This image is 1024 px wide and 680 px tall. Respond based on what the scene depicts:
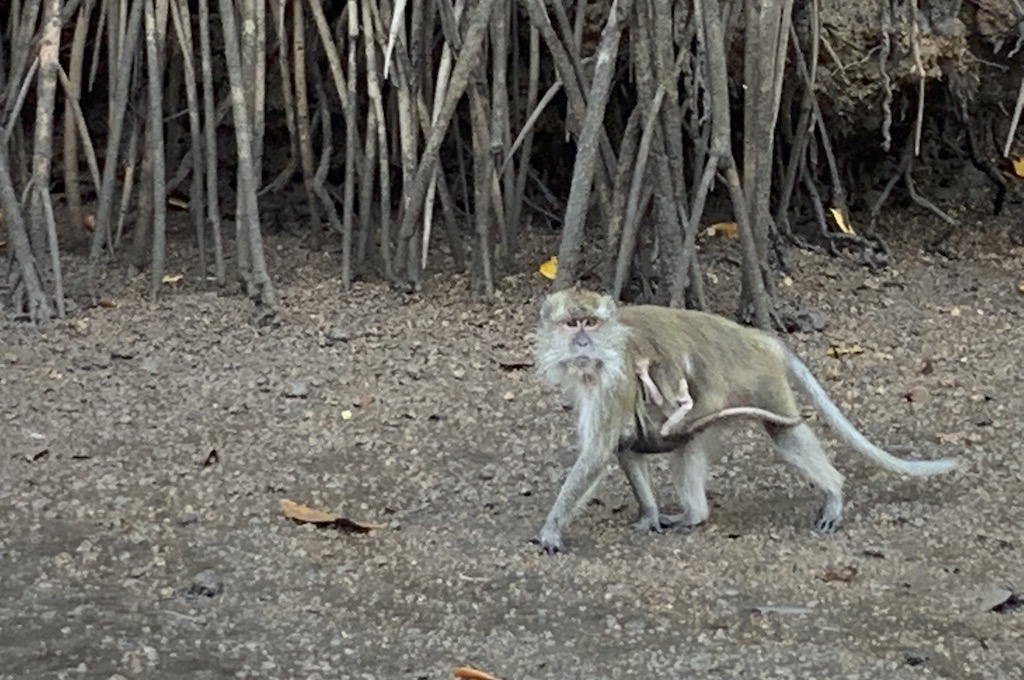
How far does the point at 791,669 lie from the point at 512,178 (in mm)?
3737

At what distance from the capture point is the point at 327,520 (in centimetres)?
475

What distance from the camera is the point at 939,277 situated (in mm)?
7523

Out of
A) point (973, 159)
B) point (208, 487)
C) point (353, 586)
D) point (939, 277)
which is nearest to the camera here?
point (353, 586)

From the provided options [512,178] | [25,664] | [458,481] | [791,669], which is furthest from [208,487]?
[512,178]

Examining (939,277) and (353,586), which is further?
(939,277)

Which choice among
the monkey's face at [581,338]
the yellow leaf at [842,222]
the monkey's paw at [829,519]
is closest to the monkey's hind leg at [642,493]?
the monkey's face at [581,338]

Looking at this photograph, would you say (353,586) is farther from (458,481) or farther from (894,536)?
(894,536)

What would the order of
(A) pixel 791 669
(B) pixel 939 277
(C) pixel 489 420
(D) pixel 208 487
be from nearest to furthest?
(A) pixel 791 669, (D) pixel 208 487, (C) pixel 489 420, (B) pixel 939 277

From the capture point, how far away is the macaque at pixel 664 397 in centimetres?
466

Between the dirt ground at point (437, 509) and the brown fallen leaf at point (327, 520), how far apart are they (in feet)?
0.15

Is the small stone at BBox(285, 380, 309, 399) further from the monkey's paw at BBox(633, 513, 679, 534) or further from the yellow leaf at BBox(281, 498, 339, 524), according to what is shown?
the monkey's paw at BBox(633, 513, 679, 534)

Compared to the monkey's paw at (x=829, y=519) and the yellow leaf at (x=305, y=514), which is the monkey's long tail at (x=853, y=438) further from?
the yellow leaf at (x=305, y=514)

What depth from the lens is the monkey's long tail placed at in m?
4.96

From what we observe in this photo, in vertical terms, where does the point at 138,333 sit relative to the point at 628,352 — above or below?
below
